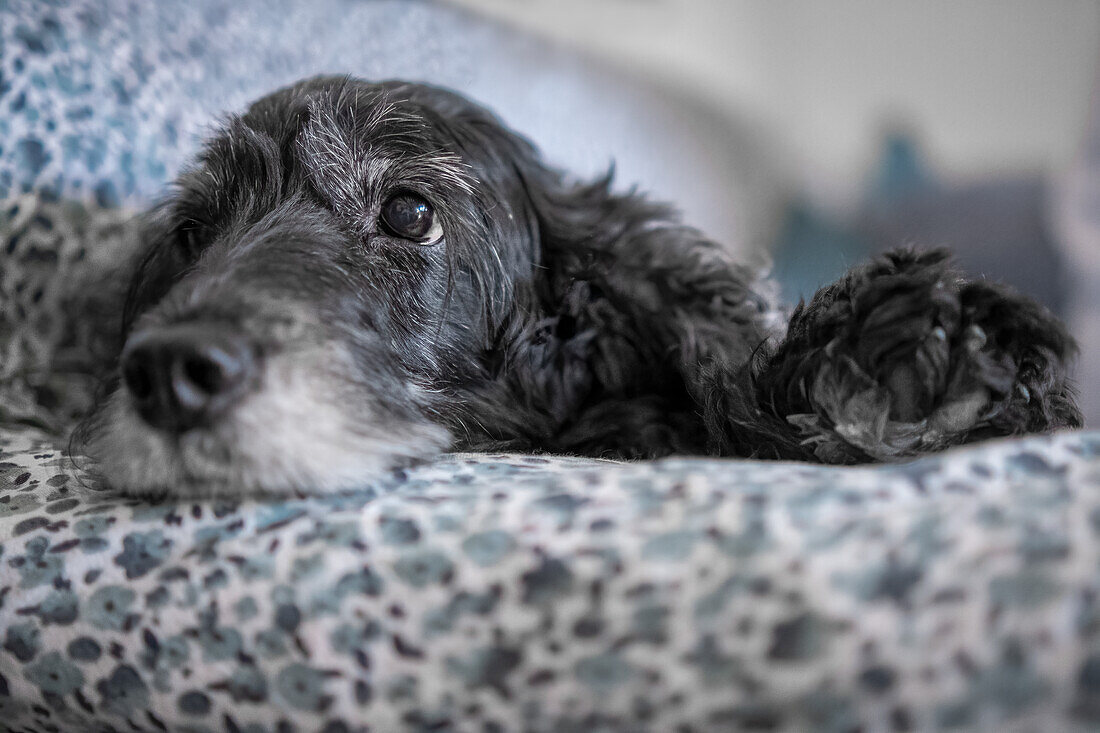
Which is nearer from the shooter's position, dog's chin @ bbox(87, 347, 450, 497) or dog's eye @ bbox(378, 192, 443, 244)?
dog's chin @ bbox(87, 347, 450, 497)

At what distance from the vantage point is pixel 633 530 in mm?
822

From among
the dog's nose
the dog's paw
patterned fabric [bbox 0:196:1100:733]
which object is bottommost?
patterned fabric [bbox 0:196:1100:733]

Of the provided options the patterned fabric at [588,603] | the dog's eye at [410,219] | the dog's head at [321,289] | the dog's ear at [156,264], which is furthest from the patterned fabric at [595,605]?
the dog's ear at [156,264]

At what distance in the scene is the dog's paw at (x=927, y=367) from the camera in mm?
1045

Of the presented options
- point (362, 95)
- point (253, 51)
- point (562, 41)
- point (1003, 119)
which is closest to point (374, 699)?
point (362, 95)

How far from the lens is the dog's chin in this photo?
1.05 meters

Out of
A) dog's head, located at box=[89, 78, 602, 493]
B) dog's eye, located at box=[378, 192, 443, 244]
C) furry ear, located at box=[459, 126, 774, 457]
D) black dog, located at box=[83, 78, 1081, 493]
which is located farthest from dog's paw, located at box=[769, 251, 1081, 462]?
dog's eye, located at box=[378, 192, 443, 244]

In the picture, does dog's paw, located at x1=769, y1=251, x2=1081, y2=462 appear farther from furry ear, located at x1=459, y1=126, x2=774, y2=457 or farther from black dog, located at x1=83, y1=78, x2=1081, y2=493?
furry ear, located at x1=459, y1=126, x2=774, y2=457

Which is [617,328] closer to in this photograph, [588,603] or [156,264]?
[588,603]

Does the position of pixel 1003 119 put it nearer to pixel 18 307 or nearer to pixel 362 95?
pixel 362 95

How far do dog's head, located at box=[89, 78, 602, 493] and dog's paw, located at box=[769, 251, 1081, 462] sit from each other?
2.09 ft

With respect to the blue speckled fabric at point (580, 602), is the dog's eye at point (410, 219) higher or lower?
higher

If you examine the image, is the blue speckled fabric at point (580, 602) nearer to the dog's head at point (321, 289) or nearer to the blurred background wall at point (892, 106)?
the dog's head at point (321, 289)

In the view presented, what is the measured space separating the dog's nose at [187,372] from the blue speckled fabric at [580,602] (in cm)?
13
